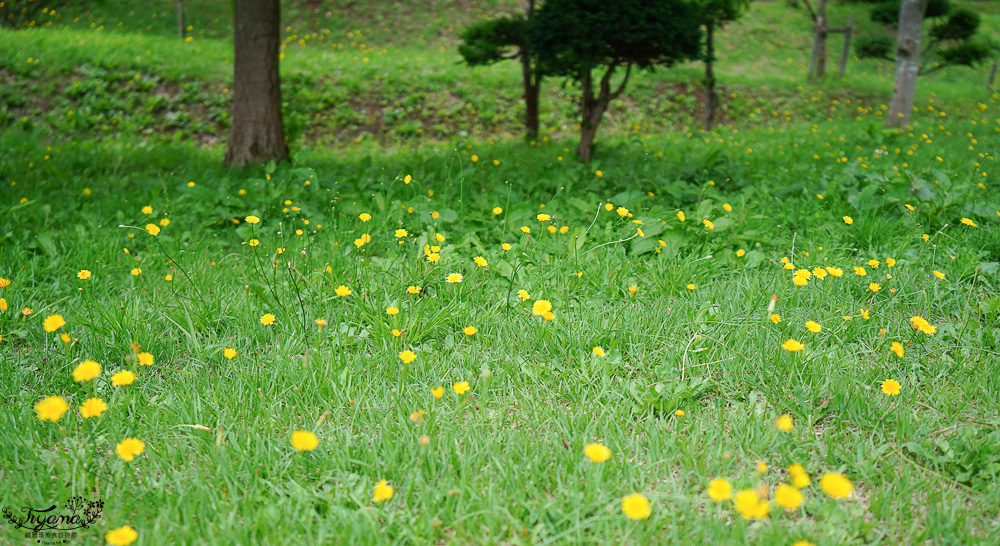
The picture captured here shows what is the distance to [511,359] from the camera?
2.20 metres

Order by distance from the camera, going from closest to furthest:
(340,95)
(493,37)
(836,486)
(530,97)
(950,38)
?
(836,486) < (493,37) < (530,97) < (340,95) < (950,38)

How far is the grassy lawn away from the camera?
1.51 metres

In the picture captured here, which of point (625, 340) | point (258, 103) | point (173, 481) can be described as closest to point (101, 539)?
point (173, 481)

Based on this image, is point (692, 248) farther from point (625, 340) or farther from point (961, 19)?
point (961, 19)

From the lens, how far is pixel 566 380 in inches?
81.6

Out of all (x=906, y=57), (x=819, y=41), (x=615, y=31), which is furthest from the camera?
(x=819, y=41)

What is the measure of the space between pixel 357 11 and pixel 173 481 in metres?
16.5

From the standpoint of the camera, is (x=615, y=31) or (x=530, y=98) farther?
(x=530, y=98)

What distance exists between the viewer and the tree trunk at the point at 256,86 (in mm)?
5242

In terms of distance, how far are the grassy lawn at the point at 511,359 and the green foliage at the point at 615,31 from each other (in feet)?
3.39

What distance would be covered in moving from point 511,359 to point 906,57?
9182 mm

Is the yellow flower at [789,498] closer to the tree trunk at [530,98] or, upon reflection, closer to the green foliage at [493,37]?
the green foliage at [493,37]

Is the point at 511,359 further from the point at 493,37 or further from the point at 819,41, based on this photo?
the point at 819,41

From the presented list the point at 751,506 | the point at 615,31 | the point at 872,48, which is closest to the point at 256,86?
the point at 615,31
